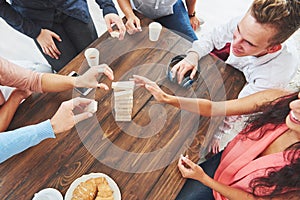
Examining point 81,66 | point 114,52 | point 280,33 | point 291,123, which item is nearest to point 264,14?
point 280,33

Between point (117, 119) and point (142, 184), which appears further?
point (117, 119)

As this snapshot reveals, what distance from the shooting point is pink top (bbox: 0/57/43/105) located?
1154mm

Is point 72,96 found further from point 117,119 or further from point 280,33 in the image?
point 280,33

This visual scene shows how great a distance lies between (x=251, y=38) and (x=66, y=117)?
76 cm

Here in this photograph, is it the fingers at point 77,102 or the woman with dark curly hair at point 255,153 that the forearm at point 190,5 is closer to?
the woman with dark curly hair at point 255,153

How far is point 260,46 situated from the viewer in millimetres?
1115

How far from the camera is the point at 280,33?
1.05 meters

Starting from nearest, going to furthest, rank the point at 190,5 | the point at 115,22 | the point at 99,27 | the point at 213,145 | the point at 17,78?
the point at 17,78 < the point at 213,145 < the point at 115,22 < the point at 190,5 < the point at 99,27

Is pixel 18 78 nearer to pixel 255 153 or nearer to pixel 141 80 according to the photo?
pixel 141 80

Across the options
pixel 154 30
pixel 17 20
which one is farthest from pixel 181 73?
pixel 17 20

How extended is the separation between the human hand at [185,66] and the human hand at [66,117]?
1.34ft

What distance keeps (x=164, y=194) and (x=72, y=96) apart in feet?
1.78

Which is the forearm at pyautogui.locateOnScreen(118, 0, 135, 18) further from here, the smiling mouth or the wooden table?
the smiling mouth

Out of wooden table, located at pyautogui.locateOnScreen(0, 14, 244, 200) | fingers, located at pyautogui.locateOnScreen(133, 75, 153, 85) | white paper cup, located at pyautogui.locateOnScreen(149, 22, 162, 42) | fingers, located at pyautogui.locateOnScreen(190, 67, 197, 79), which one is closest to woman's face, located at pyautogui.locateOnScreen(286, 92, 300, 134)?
wooden table, located at pyautogui.locateOnScreen(0, 14, 244, 200)
